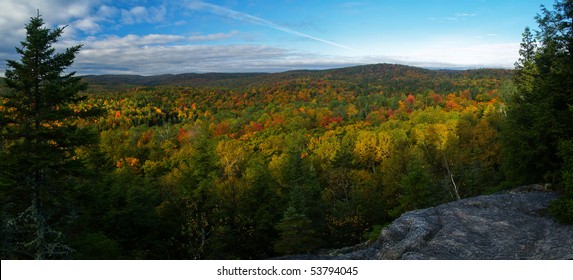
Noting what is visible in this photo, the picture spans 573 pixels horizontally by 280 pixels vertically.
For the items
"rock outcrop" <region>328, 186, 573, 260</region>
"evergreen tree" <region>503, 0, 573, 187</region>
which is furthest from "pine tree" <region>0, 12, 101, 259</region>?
"evergreen tree" <region>503, 0, 573, 187</region>

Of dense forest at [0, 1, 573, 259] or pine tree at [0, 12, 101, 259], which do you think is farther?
dense forest at [0, 1, 573, 259]

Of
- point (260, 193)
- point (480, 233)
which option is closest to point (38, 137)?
point (480, 233)

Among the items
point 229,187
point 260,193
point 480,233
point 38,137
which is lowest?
point 260,193

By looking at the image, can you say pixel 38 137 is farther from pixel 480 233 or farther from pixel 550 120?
pixel 550 120

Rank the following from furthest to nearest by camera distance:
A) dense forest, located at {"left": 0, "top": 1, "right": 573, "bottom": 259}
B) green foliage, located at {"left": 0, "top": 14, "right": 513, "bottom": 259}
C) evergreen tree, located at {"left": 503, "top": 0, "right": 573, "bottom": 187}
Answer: green foliage, located at {"left": 0, "top": 14, "right": 513, "bottom": 259} → evergreen tree, located at {"left": 503, "top": 0, "right": 573, "bottom": 187} → dense forest, located at {"left": 0, "top": 1, "right": 573, "bottom": 259}

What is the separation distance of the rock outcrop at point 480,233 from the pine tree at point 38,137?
12.1 meters

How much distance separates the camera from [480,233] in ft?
42.5

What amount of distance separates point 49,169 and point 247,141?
73545 millimetres

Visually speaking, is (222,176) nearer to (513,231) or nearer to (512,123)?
(512,123)

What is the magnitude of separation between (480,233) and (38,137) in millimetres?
17150

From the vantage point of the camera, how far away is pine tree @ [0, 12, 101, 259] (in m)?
12.6

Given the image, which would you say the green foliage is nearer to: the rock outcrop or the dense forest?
the dense forest

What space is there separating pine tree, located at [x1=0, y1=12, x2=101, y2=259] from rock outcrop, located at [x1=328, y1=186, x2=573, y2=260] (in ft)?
39.8

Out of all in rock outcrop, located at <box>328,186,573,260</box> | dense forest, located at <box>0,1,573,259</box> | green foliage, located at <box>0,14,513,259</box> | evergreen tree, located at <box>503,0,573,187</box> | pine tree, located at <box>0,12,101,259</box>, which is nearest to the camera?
rock outcrop, located at <box>328,186,573,260</box>
